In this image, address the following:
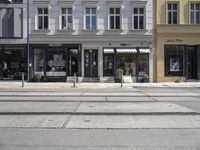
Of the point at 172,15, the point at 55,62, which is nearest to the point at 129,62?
the point at 172,15

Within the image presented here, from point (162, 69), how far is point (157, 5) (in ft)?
19.6

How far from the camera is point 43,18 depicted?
3788cm

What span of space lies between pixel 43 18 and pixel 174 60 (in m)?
12.9

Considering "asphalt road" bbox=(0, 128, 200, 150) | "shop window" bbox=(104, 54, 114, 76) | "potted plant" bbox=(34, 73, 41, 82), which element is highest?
"shop window" bbox=(104, 54, 114, 76)

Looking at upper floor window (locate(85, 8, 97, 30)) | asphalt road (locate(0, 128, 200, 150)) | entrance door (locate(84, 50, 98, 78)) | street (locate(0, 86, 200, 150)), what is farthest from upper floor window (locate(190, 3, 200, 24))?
asphalt road (locate(0, 128, 200, 150))

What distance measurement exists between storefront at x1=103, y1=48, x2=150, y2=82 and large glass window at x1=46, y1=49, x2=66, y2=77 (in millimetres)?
3849

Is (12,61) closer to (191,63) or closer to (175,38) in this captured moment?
(175,38)

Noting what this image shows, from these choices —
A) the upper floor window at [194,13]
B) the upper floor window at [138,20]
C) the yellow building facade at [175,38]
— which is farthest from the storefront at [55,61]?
the upper floor window at [194,13]

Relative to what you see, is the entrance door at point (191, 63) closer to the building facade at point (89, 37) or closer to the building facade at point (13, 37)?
the building facade at point (89, 37)

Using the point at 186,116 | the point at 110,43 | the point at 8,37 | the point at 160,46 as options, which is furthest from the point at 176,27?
the point at 186,116

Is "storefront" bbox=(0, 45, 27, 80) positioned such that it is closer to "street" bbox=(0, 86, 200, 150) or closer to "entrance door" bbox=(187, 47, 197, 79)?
"entrance door" bbox=(187, 47, 197, 79)

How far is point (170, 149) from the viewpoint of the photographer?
8.10 meters

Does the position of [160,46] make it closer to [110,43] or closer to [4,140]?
[110,43]

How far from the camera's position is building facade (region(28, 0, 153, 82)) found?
1484 inches
